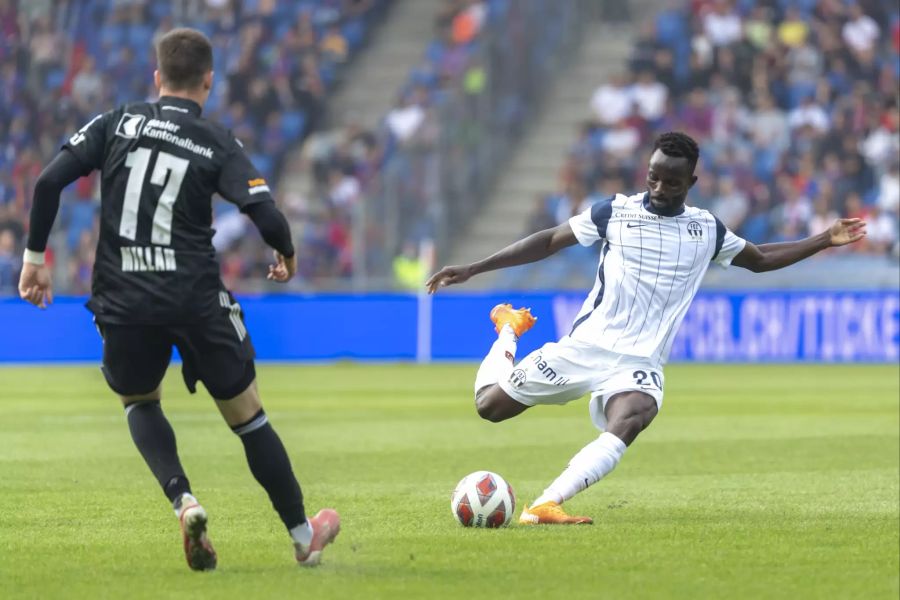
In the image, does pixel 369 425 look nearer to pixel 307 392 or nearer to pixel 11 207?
pixel 307 392

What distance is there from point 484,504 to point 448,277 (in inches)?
45.1

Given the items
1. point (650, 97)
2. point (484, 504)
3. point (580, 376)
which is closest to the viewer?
point (484, 504)

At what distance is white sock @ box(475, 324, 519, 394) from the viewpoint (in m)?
8.66

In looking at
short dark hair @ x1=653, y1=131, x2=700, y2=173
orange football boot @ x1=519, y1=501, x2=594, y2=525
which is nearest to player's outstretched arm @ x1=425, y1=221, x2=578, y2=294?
short dark hair @ x1=653, y1=131, x2=700, y2=173

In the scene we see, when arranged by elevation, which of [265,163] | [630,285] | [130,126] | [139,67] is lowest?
[630,285]

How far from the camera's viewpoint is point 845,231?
8.52m

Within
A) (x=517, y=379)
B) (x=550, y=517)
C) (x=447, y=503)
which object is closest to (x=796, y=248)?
(x=517, y=379)

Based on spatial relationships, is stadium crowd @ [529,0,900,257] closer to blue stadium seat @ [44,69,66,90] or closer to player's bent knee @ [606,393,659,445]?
blue stadium seat @ [44,69,66,90]

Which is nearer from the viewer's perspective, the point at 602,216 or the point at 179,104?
the point at 179,104

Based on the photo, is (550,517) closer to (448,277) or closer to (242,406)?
(448,277)

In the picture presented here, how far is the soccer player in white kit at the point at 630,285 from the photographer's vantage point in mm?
8242

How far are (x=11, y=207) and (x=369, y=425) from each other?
13.3 m

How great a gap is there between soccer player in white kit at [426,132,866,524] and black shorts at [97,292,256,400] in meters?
2.07

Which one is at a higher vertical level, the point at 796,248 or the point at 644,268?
the point at 796,248
